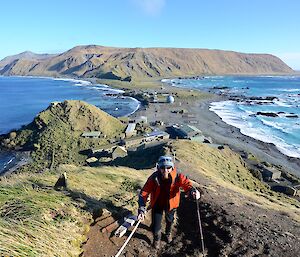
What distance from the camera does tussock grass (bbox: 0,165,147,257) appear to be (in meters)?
5.30

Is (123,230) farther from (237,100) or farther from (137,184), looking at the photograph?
(237,100)

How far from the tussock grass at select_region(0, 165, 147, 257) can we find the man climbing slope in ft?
5.43

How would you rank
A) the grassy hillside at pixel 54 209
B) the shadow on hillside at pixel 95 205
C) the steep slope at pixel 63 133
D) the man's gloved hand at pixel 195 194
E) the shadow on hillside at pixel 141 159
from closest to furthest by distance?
the grassy hillside at pixel 54 209 < the man's gloved hand at pixel 195 194 < the shadow on hillside at pixel 95 205 < the shadow on hillside at pixel 141 159 < the steep slope at pixel 63 133

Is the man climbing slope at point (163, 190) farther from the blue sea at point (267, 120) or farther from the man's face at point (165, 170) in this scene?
the blue sea at point (267, 120)

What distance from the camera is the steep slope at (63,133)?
3816cm

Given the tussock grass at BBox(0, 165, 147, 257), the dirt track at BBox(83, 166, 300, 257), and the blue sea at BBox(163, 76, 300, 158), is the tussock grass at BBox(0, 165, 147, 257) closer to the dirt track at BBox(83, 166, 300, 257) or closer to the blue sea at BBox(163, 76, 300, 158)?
the dirt track at BBox(83, 166, 300, 257)

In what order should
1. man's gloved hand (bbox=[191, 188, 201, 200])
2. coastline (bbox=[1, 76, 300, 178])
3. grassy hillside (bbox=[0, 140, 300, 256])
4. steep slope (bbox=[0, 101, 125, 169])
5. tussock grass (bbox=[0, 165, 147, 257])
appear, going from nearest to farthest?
tussock grass (bbox=[0, 165, 147, 257]) → grassy hillside (bbox=[0, 140, 300, 256]) → man's gloved hand (bbox=[191, 188, 201, 200]) → steep slope (bbox=[0, 101, 125, 169]) → coastline (bbox=[1, 76, 300, 178])

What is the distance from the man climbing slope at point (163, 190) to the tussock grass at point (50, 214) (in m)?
1.66

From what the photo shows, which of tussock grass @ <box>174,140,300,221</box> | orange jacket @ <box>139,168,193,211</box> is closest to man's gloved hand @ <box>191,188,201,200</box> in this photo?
orange jacket @ <box>139,168,193,211</box>

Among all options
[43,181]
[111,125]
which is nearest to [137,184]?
[43,181]

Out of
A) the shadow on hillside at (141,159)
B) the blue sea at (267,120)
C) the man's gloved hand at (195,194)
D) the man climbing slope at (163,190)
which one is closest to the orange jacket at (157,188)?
the man climbing slope at (163,190)

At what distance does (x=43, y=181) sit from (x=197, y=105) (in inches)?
3028

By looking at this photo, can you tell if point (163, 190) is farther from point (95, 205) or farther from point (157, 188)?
point (95, 205)

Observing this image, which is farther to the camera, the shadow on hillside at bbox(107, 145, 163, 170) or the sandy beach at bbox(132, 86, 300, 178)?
the sandy beach at bbox(132, 86, 300, 178)
